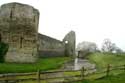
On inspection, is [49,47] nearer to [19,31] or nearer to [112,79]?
[19,31]

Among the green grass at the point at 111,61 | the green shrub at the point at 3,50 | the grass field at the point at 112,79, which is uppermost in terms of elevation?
the green shrub at the point at 3,50

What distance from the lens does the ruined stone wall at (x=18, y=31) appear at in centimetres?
2841

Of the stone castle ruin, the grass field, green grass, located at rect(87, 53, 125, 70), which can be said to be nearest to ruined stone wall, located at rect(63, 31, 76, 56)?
green grass, located at rect(87, 53, 125, 70)

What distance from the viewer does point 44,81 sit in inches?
685

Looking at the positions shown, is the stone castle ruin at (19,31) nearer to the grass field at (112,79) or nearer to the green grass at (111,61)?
the green grass at (111,61)

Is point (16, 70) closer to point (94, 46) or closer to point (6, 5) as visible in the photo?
point (6, 5)

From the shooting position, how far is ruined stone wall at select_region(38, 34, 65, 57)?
4406cm

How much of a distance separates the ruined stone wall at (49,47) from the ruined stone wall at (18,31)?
13.6m

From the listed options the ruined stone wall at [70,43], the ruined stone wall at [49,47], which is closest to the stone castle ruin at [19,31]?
the ruined stone wall at [49,47]

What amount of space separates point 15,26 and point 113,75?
41.3 ft

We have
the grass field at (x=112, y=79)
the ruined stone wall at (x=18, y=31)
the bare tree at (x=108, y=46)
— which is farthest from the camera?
the bare tree at (x=108, y=46)

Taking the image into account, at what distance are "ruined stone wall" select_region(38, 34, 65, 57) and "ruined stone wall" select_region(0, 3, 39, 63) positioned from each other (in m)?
13.6

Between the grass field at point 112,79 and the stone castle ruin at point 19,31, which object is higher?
the stone castle ruin at point 19,31

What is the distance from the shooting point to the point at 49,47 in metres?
46.7
